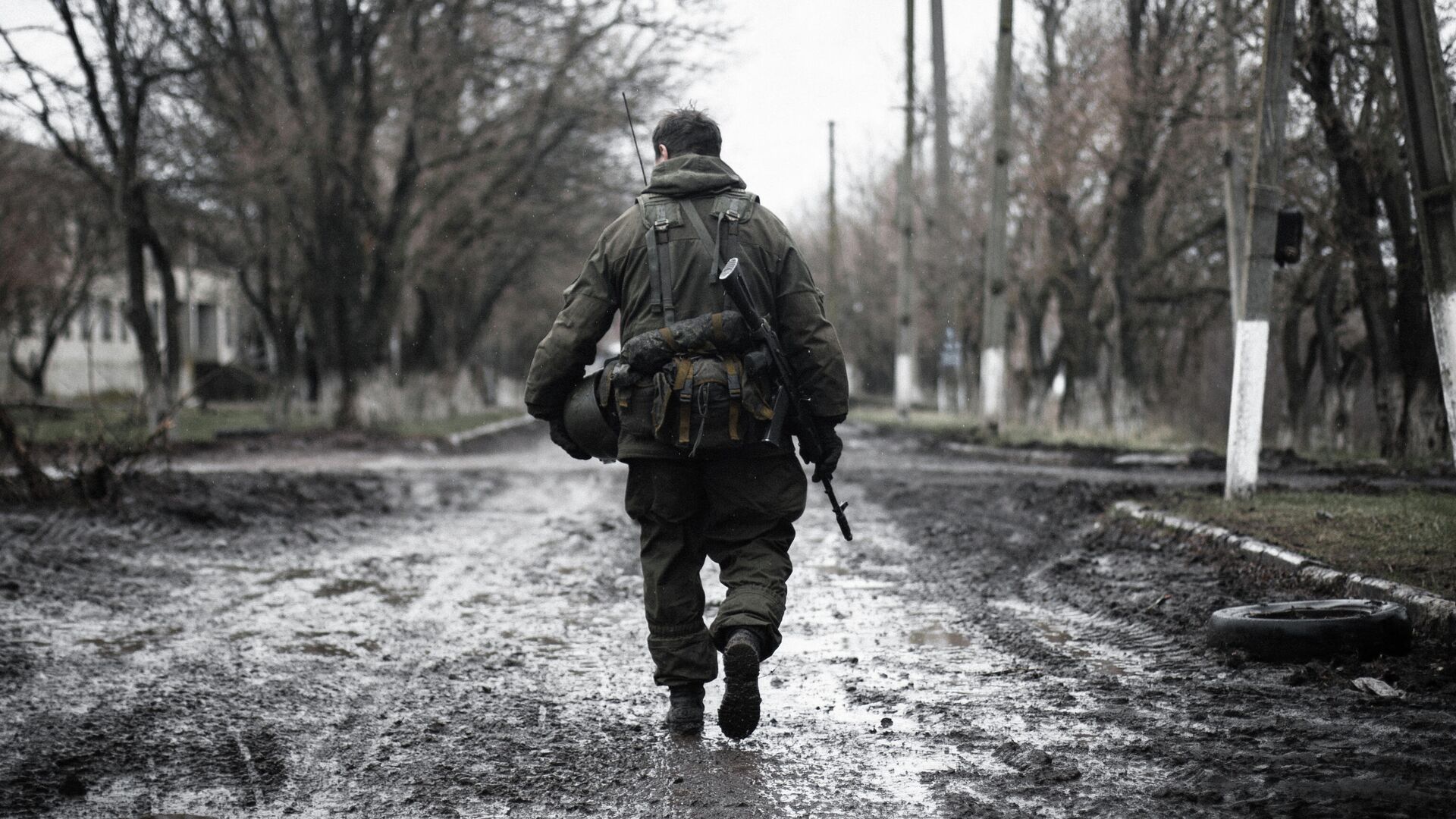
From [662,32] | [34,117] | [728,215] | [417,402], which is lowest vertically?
[417,402]

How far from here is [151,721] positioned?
15.8ft

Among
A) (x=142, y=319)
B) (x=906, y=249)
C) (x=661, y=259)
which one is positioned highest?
(x=906, y=249)

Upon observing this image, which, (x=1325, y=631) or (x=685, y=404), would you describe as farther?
(x=1325, y=631)

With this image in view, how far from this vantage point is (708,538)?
16.6ft

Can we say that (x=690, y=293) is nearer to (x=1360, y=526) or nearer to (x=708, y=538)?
(x=708, y=538)

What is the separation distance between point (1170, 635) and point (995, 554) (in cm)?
319

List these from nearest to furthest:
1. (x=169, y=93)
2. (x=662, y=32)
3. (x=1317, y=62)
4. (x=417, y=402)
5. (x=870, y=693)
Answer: (x=870, y=693) < (x=1317, y=62) < (x=169, y=93) < (x=662, y=32) < (x=417, y=402)

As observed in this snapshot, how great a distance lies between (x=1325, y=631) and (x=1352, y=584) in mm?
1356

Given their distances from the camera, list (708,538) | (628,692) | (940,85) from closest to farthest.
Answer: (708,538) → (628,692) → (940,85)

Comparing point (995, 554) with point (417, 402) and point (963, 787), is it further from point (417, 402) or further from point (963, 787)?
point (417, 402)

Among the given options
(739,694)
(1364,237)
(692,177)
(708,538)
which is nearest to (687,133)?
(692,177)

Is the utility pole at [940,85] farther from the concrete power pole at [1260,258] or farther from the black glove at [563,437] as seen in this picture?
the black glove at [563,437]

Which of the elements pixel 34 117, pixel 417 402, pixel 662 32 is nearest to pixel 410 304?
pixel 417 402

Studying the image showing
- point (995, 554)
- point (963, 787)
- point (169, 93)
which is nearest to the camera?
point (963, 787)
